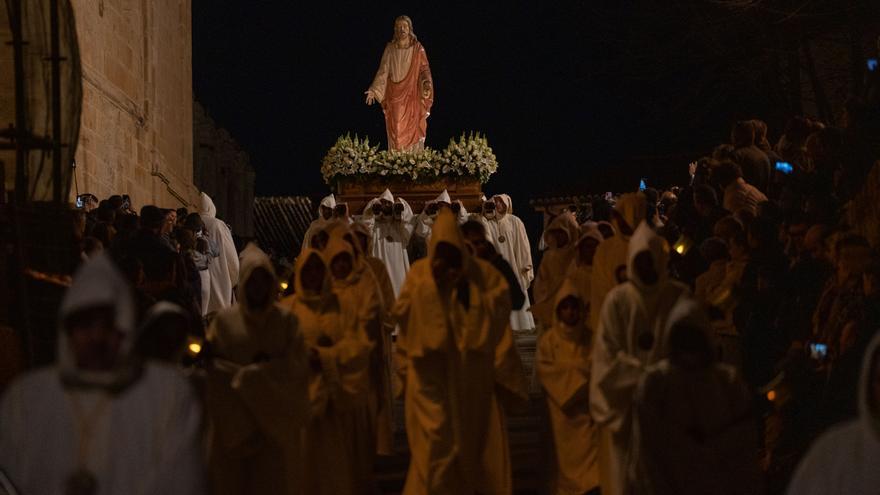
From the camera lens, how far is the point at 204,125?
41844 millimetres

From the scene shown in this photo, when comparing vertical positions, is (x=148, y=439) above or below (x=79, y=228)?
below

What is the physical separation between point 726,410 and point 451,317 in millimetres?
3247

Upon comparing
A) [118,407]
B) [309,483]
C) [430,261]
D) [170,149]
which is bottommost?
[309,483]

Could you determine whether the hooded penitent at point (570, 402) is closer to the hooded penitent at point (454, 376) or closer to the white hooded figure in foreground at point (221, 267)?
the hooded penitent at point (454, 376)

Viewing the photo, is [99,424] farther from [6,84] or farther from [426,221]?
[426,221]

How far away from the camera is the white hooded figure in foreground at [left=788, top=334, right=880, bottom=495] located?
22.9 ft

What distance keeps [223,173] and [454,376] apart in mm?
35091

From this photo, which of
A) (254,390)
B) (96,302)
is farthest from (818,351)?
(96,302)

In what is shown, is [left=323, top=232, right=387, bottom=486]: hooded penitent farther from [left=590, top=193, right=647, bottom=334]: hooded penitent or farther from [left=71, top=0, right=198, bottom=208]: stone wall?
A: [left=71, top=0, right=198, bottom=208]: stone wall

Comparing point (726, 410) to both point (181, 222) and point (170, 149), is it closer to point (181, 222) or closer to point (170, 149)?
→ point (181, 222)

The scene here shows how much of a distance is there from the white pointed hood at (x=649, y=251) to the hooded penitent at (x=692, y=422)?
1034 millimetres

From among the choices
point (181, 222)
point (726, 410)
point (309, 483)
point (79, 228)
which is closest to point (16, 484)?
point (726, 410)

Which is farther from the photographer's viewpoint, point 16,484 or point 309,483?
point 309,483

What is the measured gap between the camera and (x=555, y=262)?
17.2 m
